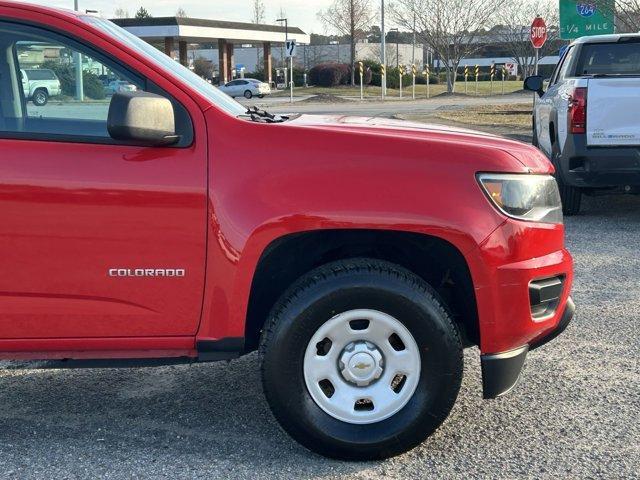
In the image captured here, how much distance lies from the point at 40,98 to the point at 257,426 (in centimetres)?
179

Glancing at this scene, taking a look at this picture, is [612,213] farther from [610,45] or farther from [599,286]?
[599,286]

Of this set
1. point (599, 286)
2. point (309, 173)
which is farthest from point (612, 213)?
point (309, 173)

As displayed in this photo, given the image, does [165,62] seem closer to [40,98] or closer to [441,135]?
[40,98]

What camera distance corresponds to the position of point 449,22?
147 ft

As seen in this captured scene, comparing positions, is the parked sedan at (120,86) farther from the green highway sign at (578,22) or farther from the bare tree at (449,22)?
the bare tree at (449,22)

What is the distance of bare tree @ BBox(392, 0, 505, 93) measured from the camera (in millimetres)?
44281

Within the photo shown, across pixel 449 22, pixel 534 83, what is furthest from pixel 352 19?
pixel 534 83

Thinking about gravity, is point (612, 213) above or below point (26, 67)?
below

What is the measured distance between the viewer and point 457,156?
3430 millimetres

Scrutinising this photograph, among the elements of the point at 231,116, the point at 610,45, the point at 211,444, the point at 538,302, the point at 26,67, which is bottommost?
the point at 211,444

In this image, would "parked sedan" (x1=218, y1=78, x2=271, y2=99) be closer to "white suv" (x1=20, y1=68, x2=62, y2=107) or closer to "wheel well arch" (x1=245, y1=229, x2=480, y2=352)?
"white suv" (x1=20, y1=68, x2=62, y2=107)

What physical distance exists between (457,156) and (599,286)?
341cm

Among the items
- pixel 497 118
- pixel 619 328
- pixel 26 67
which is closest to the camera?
pixel 26 67

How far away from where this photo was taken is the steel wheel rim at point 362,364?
3.42 m
